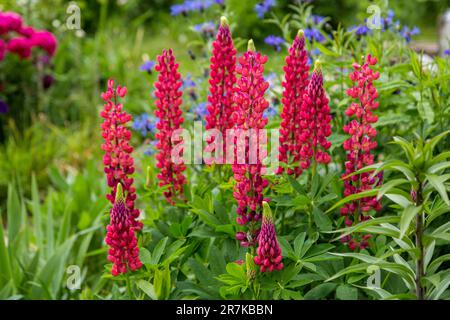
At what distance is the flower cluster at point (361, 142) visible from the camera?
2.20 meters

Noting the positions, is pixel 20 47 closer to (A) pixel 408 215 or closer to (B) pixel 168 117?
(B) pixel 168 117

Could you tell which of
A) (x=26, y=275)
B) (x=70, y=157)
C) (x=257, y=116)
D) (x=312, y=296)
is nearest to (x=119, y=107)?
(x=257, y=116)

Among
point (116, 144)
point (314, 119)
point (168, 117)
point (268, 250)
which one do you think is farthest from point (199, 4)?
point (268, 250)

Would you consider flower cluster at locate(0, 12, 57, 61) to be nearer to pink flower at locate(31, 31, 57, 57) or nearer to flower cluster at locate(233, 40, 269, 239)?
pink flower at locate(31, 31, 57, 57)

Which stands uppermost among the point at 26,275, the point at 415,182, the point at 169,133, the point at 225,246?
the point at 169,133

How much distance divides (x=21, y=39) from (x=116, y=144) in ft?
12.8

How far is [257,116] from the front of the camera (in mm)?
2137

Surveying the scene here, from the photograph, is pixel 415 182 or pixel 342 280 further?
pixel 342 280

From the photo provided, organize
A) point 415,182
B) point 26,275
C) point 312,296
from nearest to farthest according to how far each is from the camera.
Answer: point 415,182 → point 312,296 → point 26,275

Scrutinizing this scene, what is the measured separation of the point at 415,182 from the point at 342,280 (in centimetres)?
53

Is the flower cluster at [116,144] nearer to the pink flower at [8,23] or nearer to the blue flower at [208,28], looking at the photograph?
the blue flower at [208,28]
